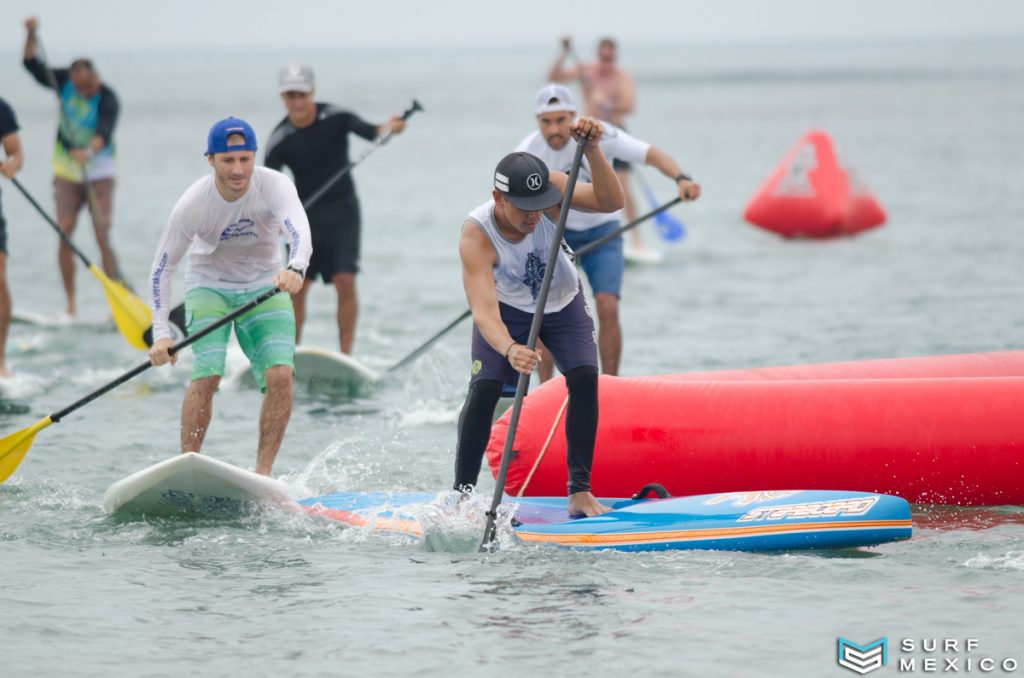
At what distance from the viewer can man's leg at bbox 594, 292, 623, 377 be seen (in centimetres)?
947

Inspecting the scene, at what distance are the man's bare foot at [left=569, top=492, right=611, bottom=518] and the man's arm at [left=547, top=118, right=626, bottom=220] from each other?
1.23 m

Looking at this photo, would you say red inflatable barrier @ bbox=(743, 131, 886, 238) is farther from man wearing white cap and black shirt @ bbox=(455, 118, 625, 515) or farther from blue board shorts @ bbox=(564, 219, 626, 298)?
man wearing white cap and black shirt @ bbox=(455, 118, 625, 515)

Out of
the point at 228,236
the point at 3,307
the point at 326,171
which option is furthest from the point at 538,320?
the point at 3,307

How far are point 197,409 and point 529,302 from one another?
1.78m

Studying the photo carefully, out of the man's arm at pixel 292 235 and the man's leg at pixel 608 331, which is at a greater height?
the man's arm at pixel 292 235

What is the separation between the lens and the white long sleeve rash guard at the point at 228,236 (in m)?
7.47

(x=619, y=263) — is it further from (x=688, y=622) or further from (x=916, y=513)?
(x=688, y=622)

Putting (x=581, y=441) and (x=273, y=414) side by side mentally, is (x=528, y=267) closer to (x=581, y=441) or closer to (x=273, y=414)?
(x=581, y=441)

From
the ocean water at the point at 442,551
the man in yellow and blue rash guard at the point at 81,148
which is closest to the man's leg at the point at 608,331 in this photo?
the ocean water at the point at 442,551

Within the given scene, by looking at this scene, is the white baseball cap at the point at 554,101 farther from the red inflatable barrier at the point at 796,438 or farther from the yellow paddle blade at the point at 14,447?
the yellow paddle blade at the point at 14,447

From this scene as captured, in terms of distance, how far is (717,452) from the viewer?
7469 mm

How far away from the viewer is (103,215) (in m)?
13.2

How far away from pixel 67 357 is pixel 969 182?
57.1 ft
